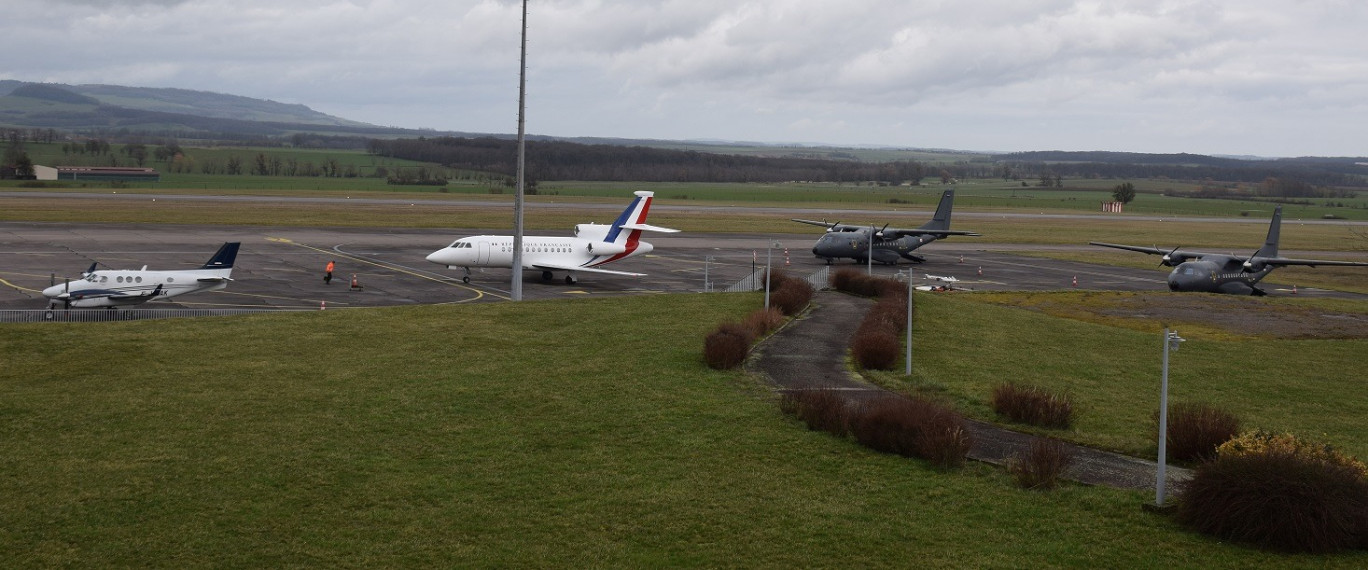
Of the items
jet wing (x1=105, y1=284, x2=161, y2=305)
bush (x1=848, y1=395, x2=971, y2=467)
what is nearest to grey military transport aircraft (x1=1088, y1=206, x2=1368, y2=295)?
bush (x1=848, y1=395, x2=971, y2=467)

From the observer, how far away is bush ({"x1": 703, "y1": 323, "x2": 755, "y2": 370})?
2500cm

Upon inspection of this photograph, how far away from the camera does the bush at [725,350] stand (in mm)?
25000

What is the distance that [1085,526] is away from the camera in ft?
48.5

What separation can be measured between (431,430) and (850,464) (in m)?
7.48

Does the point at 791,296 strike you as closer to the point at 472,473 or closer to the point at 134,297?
the point at 472,473

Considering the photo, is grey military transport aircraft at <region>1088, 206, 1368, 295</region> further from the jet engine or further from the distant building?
the distant building

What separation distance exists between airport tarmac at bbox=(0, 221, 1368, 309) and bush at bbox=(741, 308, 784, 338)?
34.3 feet

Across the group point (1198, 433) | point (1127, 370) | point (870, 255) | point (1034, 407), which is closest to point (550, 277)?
point (870, 255)

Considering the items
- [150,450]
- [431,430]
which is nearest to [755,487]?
[431,430]

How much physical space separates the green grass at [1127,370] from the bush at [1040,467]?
9.85ft

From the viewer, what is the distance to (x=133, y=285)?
124 ft

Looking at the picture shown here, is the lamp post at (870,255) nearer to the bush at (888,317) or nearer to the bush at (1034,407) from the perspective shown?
the bush at (888,317)

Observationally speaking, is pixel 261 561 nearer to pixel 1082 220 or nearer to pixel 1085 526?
pixel 1085 526

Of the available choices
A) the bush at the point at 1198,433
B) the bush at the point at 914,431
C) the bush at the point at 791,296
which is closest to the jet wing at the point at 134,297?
the bush at the point at 791,296
